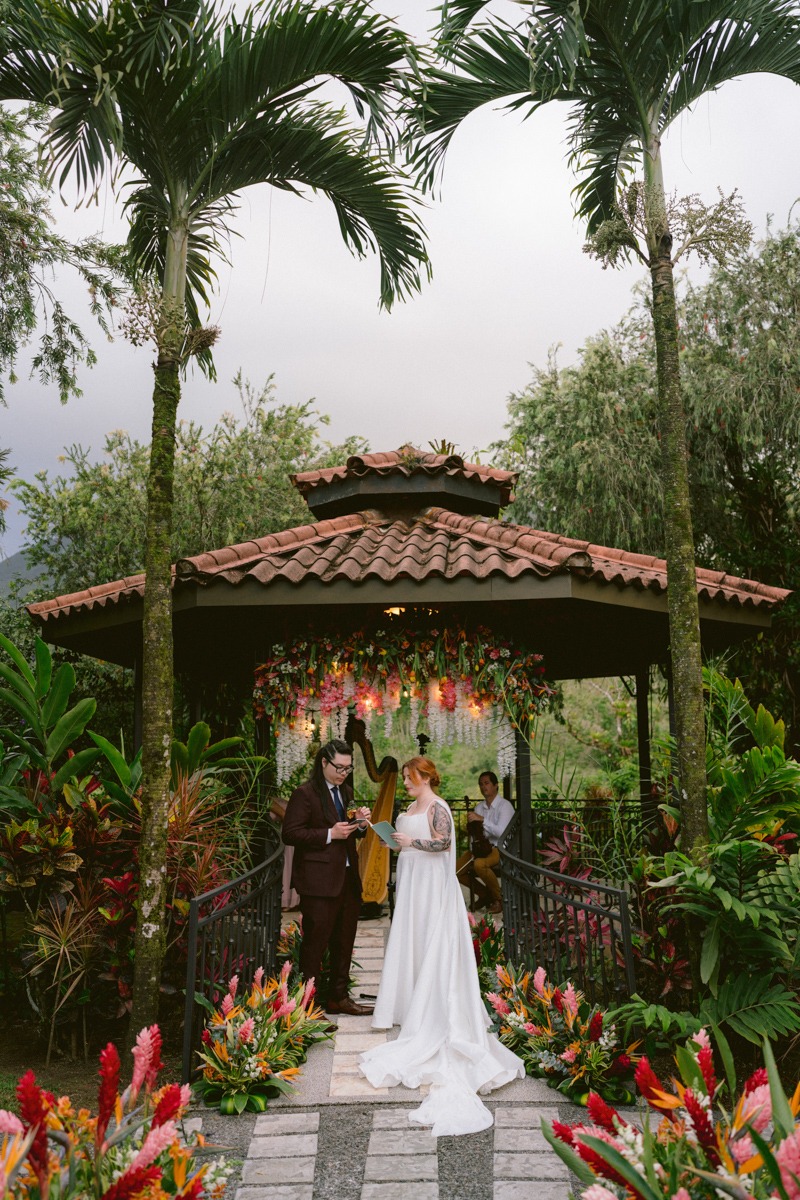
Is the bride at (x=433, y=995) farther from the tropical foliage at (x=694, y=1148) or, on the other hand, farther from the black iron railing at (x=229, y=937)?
the tropical foliage at (x=694, y=1148)

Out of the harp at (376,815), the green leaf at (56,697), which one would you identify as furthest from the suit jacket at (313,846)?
the harp at (376,815)

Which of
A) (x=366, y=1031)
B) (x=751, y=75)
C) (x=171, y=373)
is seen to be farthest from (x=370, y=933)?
(x=751, y=75)

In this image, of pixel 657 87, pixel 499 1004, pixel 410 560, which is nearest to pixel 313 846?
pixel 499 1004

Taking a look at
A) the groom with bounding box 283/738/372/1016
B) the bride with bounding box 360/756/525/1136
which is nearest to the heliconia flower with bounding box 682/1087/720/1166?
the bride with bounding box 360/756/525/1136

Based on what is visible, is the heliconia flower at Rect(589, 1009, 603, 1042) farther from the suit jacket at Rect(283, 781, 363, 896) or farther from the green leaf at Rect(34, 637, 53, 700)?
the green leaf at Rect(34, 637, 53, 700)

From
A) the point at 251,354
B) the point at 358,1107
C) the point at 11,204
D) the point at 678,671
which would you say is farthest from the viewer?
the point at 251,354

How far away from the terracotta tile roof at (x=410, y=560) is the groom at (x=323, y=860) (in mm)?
1497

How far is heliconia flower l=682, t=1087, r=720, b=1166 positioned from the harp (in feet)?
22.6

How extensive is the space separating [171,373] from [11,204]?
23.7ft

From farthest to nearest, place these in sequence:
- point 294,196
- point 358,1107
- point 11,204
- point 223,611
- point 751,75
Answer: point 11,204 → point 223,611 → point 294,196 → point 751,75 → point 358,1107

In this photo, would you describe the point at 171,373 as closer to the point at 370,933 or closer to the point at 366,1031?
the point at 366,1031

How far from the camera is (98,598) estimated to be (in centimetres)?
759

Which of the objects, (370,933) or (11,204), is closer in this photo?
(370,933)

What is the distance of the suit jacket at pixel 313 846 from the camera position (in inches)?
236
